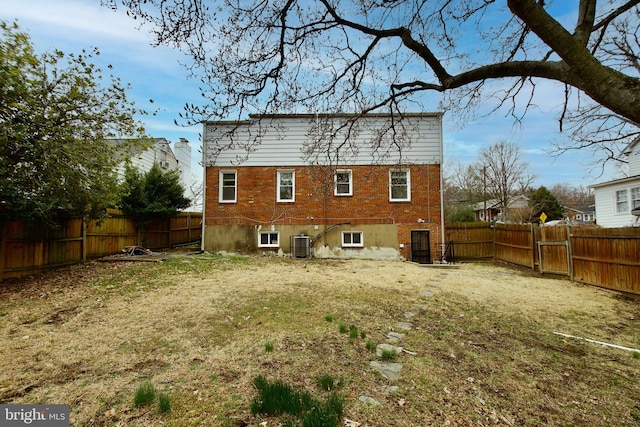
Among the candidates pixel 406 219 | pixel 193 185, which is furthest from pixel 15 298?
pixel 193 185

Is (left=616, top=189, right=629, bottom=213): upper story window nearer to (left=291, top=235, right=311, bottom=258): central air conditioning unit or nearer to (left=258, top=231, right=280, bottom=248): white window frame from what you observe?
(left=291, top=235, right=311, bottom=258): central air conditioning unit

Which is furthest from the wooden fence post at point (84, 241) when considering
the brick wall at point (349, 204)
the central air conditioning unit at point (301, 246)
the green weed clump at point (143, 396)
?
the green weed clump at point (143, 396)

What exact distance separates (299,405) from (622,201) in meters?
25.5

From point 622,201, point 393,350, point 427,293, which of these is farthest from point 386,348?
point 622,201

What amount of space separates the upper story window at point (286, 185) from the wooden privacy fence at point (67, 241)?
6.40 meters

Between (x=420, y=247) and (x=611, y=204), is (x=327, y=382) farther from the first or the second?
(x=611, y=204)

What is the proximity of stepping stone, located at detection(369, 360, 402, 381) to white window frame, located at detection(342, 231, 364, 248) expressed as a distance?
10589mm

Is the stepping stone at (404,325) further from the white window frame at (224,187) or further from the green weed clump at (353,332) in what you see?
the white window frame at (224,187)

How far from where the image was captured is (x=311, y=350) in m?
3.89

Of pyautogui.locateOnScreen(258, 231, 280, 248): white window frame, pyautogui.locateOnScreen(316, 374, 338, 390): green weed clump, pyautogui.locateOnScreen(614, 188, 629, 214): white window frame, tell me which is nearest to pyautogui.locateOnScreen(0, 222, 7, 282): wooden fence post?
pyautogui.locateOnScreen(258, 231, 280, 248): white window frame

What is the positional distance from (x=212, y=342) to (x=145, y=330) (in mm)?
1257

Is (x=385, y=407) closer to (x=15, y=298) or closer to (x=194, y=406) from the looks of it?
(x=194, y=406)

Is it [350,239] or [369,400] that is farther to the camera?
[350,239]

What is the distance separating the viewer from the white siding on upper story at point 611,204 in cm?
1859
